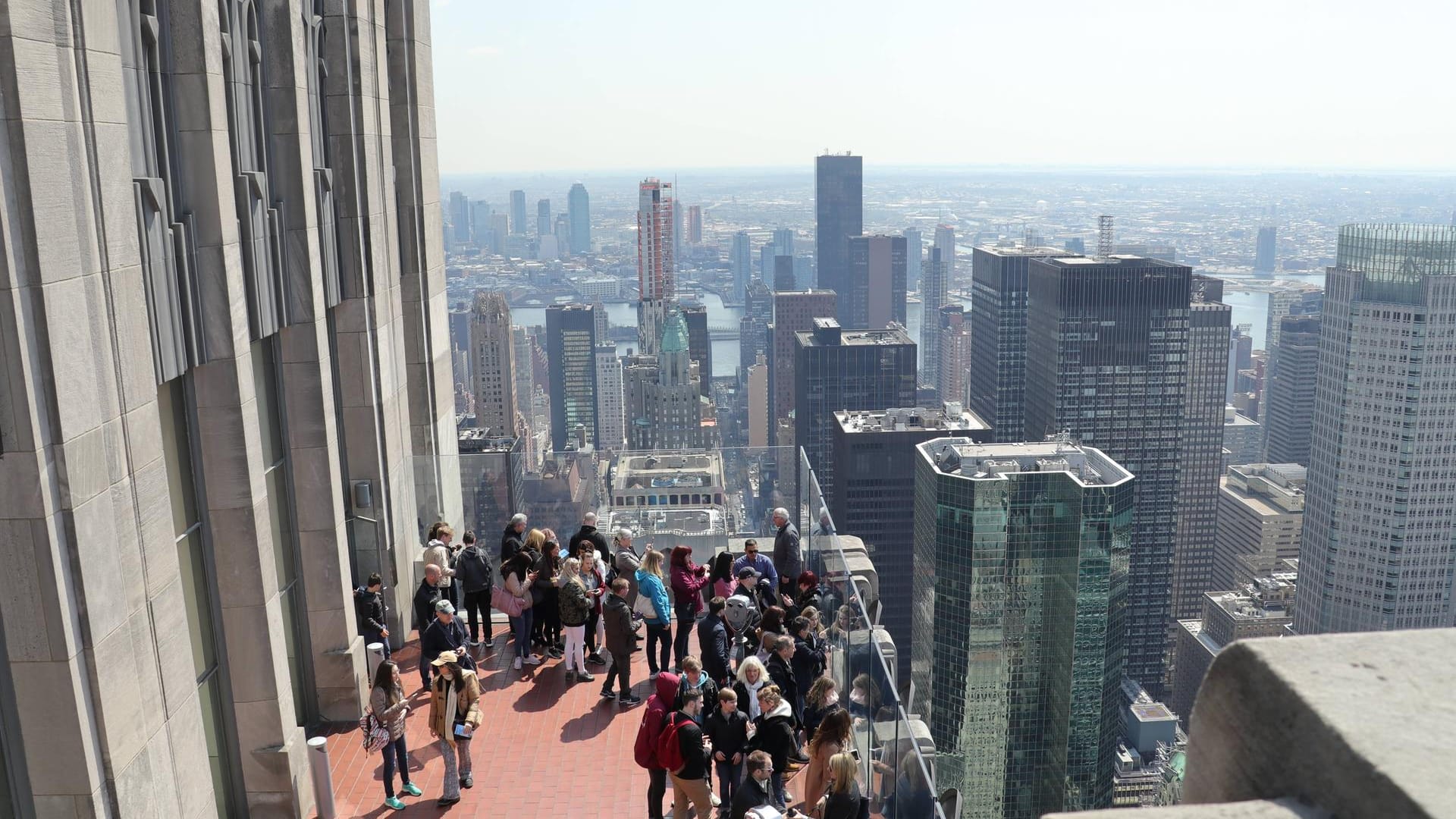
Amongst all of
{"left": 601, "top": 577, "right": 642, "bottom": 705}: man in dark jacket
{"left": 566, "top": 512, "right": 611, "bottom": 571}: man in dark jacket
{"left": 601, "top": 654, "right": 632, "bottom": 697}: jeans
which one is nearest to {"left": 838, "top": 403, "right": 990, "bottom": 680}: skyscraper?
{"left": 566, "top": 512, "right": 611, "bottom": 571}: man in dark jacket

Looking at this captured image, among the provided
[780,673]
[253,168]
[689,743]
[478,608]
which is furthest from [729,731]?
[253,168]

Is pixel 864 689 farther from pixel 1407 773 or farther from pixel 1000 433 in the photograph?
pixel 1000 433

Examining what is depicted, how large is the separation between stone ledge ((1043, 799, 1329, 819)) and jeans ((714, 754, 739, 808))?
8635 millimetres

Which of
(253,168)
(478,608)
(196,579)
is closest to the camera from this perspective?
(196,579)

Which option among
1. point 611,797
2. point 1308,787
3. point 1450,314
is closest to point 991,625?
point 1450,314

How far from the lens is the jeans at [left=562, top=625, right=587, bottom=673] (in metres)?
13.3

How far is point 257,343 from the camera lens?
431 inches

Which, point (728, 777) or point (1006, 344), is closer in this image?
point (728, 777)

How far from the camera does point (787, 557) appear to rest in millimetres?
14266

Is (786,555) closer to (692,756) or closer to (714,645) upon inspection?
(714,645)

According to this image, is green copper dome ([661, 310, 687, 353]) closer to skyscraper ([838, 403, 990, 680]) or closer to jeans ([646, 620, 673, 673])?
skyscraper ([838, 403, 990, 680])

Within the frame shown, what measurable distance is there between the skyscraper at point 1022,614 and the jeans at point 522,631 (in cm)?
7446

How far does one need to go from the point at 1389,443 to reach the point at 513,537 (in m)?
142

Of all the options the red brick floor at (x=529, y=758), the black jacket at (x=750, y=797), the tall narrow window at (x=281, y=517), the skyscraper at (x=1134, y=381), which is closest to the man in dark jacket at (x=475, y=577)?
the red brick floor at (x=529, y=758)
